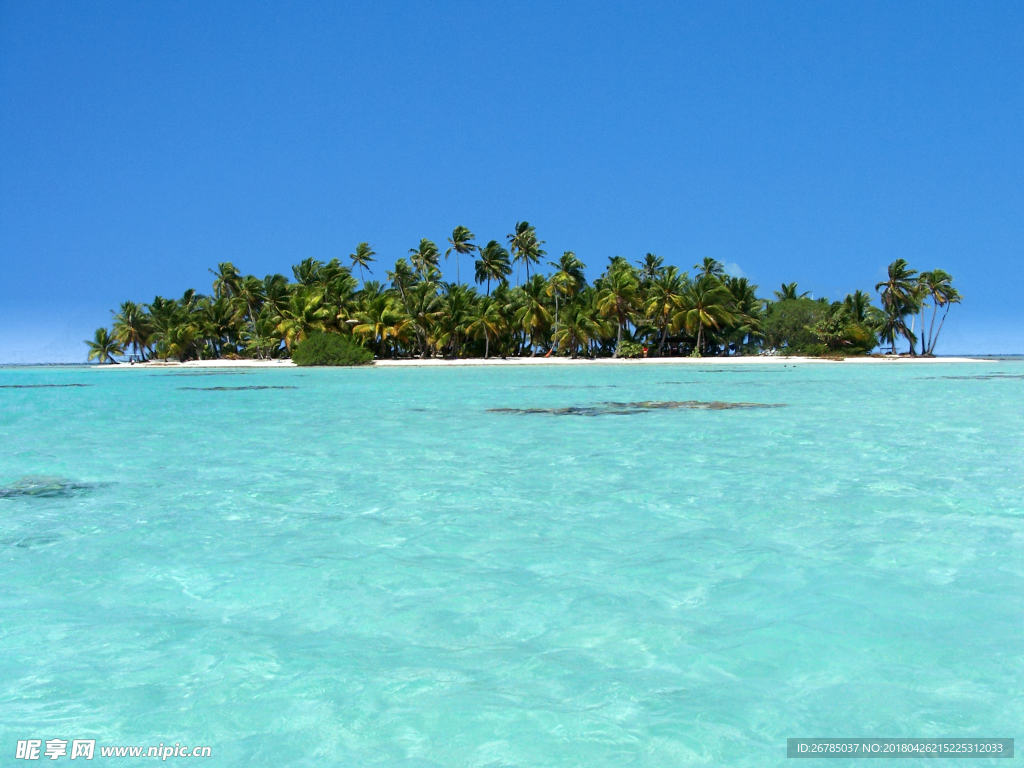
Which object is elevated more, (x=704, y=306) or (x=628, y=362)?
(x=704, y=306)

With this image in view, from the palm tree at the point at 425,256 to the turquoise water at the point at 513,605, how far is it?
65.4 m

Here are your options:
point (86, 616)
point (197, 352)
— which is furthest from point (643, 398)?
point (197, 352)

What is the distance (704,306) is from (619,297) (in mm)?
6519

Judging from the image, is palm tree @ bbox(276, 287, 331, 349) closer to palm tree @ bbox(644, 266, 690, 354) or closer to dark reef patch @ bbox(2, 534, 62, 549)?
palm tree @ bbox(644, 266, 690, 354)

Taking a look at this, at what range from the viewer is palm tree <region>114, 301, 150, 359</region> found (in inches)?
2891

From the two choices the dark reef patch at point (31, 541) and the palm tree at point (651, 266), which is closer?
the dark reef patch at point (31, 541)

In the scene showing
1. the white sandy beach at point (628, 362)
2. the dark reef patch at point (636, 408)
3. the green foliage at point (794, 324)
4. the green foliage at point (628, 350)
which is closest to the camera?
the dark reef patch at point (636, 408)

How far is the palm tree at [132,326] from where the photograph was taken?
241 ft

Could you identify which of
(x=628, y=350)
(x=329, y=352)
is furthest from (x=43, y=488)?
(x=628, y=350)

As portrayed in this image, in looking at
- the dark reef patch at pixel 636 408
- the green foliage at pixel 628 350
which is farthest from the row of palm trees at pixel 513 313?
the dark reef patch at pixel 636 408

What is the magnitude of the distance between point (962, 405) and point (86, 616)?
804 inches

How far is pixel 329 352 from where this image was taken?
57.0 metres

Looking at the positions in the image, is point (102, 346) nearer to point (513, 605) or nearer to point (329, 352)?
point (329, 352)

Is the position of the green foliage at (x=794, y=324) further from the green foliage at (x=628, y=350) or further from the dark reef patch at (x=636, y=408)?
the dark reef patch at (x=636, y=408)
